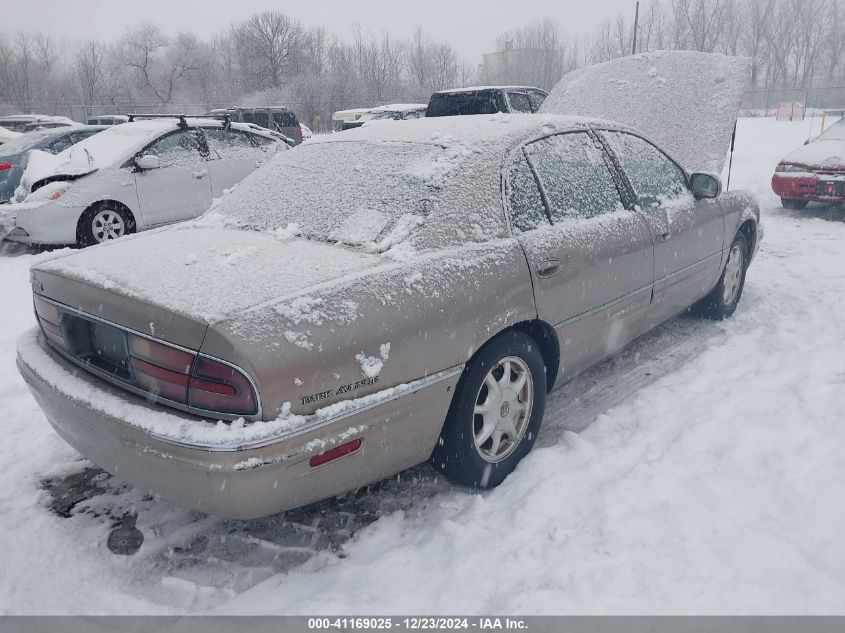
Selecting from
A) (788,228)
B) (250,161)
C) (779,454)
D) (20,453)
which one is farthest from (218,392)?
(788,228)

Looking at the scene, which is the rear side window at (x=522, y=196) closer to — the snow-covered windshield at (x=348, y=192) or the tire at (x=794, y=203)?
the snow-covered windshield at (x=348, y=192)

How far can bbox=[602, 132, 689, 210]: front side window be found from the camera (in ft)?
12.5

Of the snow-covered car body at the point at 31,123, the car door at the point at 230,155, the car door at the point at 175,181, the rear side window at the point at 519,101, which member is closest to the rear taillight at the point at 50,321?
the car door at the point at 175,181

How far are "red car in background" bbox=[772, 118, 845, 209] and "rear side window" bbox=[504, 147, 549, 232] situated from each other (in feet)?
24.8

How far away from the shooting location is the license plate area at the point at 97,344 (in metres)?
2.34

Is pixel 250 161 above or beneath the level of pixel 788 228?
above

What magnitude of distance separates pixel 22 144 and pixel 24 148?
240mm

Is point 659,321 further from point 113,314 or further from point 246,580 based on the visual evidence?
point 113,314

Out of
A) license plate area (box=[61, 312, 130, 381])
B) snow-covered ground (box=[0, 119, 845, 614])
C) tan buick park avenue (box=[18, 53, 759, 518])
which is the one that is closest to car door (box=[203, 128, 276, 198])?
snow-covered ground (box=[0, 119, 845, 614])

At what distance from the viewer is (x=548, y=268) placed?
2.99m

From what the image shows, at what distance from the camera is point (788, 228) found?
831 centimetres

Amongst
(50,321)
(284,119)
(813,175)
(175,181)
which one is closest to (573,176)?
(50,321)

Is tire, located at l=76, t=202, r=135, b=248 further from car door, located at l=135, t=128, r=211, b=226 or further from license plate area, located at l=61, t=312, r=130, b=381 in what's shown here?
license plate area, located at l=61, t=312, r=130, b=381

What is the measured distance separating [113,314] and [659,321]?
3200 mm
